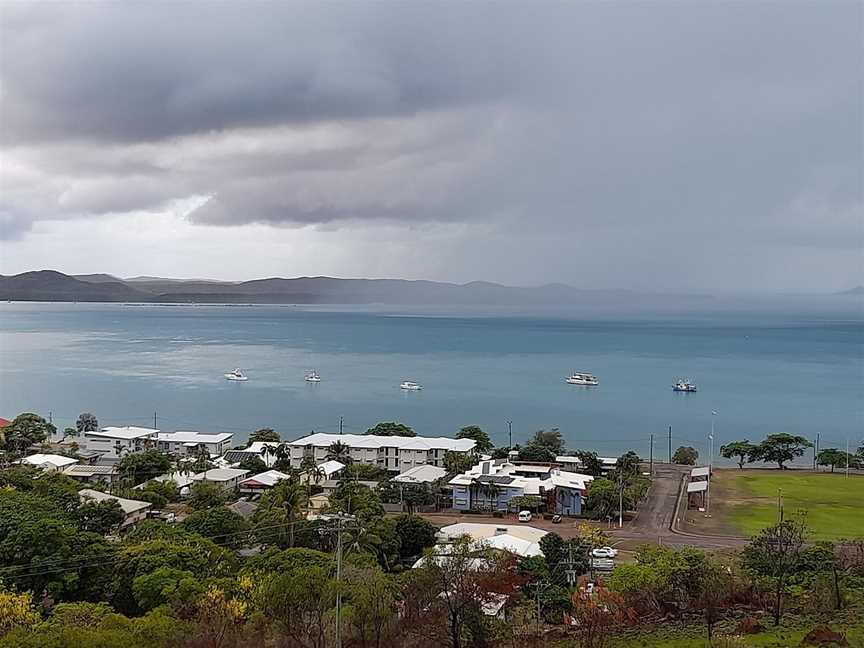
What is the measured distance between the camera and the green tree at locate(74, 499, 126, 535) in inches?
787

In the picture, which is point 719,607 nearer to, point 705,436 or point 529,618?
point 529,618

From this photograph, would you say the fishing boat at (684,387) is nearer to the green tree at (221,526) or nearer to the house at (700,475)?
the house at (700,475)

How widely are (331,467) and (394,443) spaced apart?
13.8ft

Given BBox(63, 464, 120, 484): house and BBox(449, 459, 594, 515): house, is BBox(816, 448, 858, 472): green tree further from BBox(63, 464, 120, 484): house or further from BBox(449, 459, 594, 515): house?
BBox(63, 464, 120, 484): house

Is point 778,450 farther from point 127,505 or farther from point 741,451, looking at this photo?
point 127,505

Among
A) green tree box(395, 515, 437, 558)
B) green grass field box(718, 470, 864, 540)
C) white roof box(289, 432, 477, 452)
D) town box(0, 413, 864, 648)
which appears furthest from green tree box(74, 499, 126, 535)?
green grass field box(718, 470, 864, 540)

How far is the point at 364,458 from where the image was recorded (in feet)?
115

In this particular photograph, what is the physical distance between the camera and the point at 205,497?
81.7 feet

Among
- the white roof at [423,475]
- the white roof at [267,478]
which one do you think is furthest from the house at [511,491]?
the white roof at [267,478]

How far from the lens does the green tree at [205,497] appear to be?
2441cm

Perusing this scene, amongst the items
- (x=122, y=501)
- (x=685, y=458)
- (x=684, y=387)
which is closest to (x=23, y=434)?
(x=122, y=501)

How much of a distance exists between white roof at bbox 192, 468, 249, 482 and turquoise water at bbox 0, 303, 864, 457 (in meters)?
19.1

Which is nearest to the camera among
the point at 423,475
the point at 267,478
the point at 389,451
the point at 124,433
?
the point at 267,478

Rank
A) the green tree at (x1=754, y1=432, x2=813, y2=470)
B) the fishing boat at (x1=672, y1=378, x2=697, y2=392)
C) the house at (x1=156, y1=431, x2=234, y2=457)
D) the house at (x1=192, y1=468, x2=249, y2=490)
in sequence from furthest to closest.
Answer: the fishing boat at (x1=672, y1=378, x2=697, y2=392), the house at (x1=156, y1=431, x2=234, y2=457), the green tree at (x1=754, y1=432, x2=813, y2=470), the house at (x1=192, y1=468, x2=249, y2=490)
